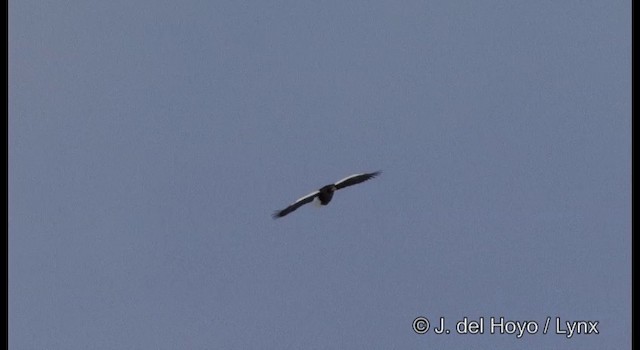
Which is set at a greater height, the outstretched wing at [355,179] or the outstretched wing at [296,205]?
the outstretched wing at [355,179]

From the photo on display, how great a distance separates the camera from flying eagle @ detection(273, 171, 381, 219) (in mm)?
44906

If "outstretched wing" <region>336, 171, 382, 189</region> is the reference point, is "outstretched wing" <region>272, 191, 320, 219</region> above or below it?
below

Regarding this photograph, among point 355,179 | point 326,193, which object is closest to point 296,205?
point 326,193

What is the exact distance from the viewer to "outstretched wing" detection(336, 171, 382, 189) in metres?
46.5

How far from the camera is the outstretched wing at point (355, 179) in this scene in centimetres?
4650

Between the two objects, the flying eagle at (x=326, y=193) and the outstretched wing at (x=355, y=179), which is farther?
the outstretched wing at (x=355, y=179)

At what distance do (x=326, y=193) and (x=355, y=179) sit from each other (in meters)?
2.23

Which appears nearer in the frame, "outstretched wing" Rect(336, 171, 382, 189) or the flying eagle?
the flying eagle

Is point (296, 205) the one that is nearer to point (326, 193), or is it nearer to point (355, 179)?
point (326, 193)

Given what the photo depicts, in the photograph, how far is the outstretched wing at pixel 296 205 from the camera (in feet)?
147
